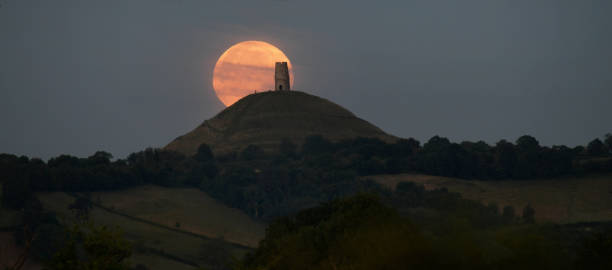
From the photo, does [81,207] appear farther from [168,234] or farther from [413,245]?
[413,245]

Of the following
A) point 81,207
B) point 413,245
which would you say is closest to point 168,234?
point 81,207

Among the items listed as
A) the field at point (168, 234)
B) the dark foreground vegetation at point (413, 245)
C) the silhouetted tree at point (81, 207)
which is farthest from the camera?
the silhouetted tree at point (81, 207)

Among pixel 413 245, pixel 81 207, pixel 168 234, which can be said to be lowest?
pixel 168 234

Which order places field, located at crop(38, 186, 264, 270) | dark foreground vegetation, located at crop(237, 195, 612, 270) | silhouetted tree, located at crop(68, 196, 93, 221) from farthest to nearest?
1. silhouetted tree, located at crop(68, 196, 93, 221)
2. field, located at crop(38, 186, 264, 270)
3. dark foreground vegetation, located at crop(237, 195, 612, 270)

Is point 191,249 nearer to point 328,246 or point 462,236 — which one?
point 328,246

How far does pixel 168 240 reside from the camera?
175 meters

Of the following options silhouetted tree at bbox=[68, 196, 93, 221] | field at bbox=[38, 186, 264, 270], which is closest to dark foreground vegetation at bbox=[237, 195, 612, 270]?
field at bbox=[38, 186, 264, 270]

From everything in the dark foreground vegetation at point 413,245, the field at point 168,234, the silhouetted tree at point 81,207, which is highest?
the dark foreground vegetation at point 413,245

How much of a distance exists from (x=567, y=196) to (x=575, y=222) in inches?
1144

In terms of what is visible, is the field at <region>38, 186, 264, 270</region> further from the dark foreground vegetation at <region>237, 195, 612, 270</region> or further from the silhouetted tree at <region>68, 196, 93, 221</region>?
the dark foreground vegetation at <region>237, 195, 612, 270</region>

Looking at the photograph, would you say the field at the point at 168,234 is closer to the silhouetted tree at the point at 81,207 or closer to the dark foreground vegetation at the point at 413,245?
the silhouetted tree at the point at 81,207

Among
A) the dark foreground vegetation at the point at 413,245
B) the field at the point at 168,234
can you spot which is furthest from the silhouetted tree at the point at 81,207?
the dark foreground vegetation at the point at 413,245

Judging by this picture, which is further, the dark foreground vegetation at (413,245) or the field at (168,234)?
the field at (168,234)

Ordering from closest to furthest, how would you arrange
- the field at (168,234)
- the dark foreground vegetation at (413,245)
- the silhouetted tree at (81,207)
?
the dark foreground vegetation at (413,245) → the field at (168,234) → the silhouetted tree at (81,207)
